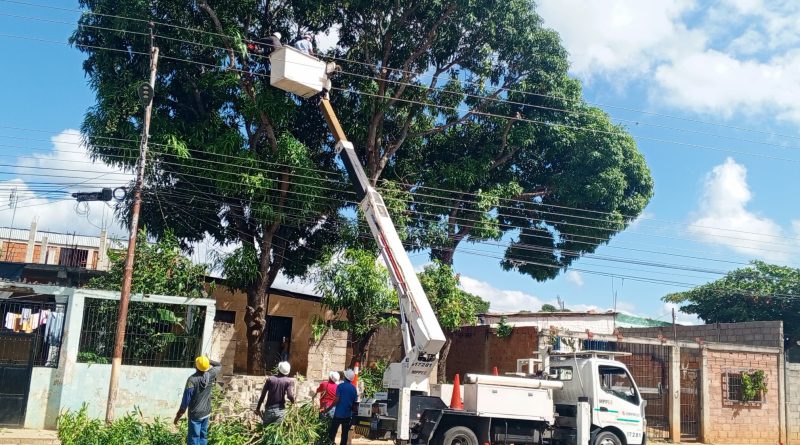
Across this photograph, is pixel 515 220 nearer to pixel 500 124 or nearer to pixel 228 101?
pixel 500 124

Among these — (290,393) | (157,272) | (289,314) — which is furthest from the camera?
(289,314)

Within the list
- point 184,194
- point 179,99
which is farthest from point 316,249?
point 179,99

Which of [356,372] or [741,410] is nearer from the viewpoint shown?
[356,372]

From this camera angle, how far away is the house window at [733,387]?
859 inches

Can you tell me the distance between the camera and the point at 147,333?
53.8ft

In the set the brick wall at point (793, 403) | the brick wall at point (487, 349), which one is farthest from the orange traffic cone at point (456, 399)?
the brick wall at point (793, 403)

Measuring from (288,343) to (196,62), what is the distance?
9951mm

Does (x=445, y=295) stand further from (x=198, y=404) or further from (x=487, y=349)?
(x=198, y=404)

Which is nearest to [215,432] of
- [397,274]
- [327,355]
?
[397,274]

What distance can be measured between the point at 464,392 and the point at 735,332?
15.6 m

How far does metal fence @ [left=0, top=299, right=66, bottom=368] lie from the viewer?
1495cm

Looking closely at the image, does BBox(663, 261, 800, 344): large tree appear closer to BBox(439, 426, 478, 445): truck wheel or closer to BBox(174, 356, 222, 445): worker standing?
BBox(439, 426, 478, 445): truck wheel

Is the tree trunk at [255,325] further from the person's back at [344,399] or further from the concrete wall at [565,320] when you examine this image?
the person's back at [344,399]

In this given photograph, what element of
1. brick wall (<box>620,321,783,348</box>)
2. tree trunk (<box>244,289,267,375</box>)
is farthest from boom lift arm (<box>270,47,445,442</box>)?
brick wall (<box>620,321,783,348</box>)
